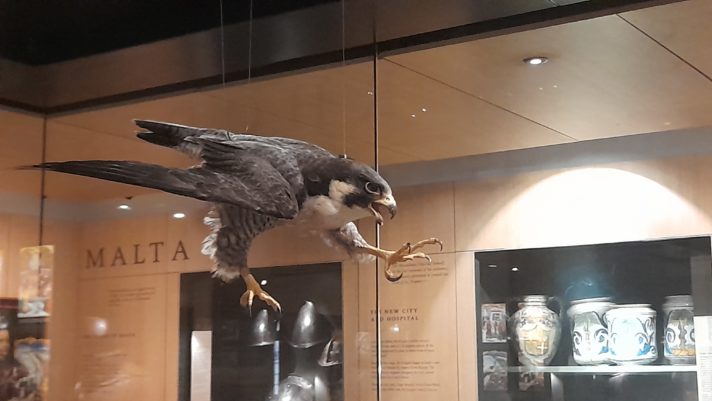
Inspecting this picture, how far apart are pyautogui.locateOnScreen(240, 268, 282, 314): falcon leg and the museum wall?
2 cm

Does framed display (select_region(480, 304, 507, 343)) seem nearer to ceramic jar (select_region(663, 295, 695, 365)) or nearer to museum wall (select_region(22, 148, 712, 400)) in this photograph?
museum wall (select_region(22, 148, 712, 400))

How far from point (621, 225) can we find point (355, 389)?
1.79 feet

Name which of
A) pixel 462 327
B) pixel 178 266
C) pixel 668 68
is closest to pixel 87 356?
pixel 178 266

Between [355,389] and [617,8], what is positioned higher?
[617,8]

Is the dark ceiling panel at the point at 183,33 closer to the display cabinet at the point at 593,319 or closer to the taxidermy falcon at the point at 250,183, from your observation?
the taxidermy falcon at the point at 250,183

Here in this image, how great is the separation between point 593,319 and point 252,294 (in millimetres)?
686

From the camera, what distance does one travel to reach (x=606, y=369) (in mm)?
1445

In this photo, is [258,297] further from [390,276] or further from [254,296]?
[390,276]

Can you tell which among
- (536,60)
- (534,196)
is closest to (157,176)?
(536,60)

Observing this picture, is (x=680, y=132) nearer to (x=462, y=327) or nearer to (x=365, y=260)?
(x=462, y=327)

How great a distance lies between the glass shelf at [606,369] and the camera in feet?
4.57

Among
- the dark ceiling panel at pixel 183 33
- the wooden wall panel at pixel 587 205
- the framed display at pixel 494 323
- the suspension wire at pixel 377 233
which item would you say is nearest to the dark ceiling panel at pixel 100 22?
the dark ceiling panel at pixel 183 33

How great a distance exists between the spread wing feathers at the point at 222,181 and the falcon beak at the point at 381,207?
0.09m

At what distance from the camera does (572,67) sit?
1.24m
